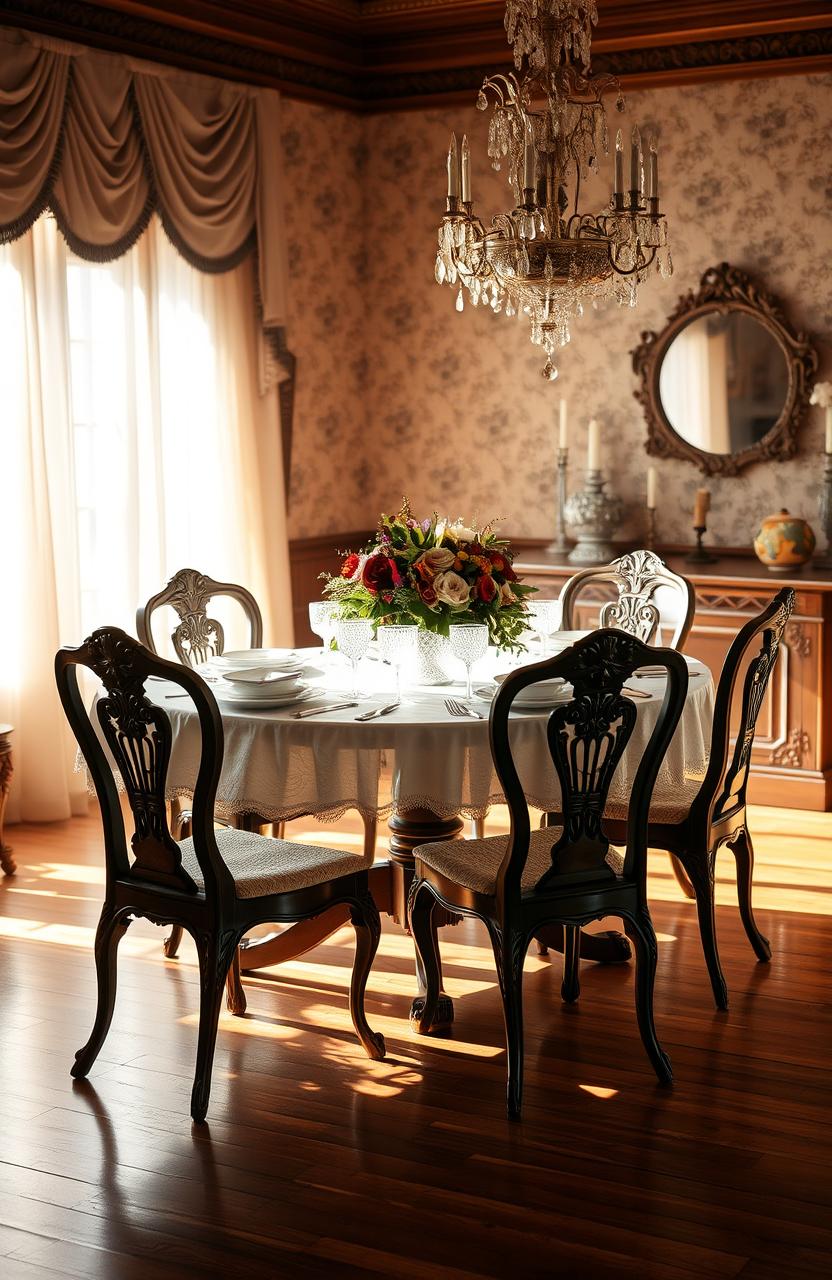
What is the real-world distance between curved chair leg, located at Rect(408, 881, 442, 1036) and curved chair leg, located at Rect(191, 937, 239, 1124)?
1.75ft

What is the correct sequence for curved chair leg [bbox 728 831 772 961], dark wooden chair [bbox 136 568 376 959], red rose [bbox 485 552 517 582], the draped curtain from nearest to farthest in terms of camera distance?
1. red rose [bbox 485 552 517 582]
2. curved chair leg [bbox 728 831 772 961]
3. dark wooden chair [bbox 136 568 376 959]
4. the draped curtain

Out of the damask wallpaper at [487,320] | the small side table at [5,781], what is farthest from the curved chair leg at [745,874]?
the damask wallpaper at [487,320]

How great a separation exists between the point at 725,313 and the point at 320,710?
3628mm

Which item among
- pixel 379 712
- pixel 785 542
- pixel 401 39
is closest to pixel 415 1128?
pixel 379 712

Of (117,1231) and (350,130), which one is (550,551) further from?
(117,1231)

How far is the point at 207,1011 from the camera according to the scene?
3.23 meters

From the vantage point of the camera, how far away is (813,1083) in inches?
133

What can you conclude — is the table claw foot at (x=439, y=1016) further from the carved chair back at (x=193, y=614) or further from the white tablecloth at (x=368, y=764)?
the carved chair back at (x=193, y=614)

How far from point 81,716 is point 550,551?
3718mm

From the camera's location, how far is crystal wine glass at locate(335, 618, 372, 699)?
145 inches

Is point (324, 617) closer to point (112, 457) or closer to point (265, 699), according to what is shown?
point (265, 699)

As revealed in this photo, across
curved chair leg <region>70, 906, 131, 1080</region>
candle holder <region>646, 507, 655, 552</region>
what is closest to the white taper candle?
candle holder <region>646, 507, 655, 552</region>

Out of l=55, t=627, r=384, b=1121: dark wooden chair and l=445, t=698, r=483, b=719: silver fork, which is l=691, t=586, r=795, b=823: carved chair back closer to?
l=445, t=698, r=483, b=719: silver fork

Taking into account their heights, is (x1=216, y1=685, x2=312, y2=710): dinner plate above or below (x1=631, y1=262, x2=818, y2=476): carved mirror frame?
below
